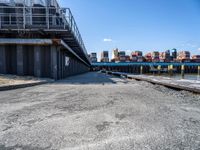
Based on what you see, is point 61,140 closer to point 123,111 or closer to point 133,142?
point 133,142

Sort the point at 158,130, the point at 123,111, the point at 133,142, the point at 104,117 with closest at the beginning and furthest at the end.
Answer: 1. the point at 133,142
2. the point at 158,130
3. the point at 104,117
4. the point at 123,111

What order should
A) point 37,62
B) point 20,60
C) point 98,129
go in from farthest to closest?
point 37,62
point 20,60
point 98,129

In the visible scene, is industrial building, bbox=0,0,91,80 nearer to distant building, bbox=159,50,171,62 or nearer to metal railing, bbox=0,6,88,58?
metal railing, bbox=0,6,88,58

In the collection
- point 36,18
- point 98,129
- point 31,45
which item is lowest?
point 98,129

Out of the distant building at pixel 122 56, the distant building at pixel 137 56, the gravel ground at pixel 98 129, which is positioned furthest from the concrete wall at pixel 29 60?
the distant building at pixel 137 56

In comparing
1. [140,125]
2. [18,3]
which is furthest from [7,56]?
[140,125]

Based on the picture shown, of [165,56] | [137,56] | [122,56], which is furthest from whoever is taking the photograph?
[137,56]

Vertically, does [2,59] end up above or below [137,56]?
below

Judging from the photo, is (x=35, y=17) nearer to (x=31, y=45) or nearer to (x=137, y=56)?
(x=31, y=45)

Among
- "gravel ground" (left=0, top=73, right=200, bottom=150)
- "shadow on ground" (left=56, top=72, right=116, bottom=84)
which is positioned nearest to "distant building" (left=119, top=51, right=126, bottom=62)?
"shadow on ground" (left=56, top=72, right=116, bottom=84)

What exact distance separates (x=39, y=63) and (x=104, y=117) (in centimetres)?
1096

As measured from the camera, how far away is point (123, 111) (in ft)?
14.3

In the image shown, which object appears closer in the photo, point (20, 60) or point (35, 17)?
point (20, 60)

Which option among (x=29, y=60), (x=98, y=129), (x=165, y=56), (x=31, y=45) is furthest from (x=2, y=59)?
(x=165, y=56)
